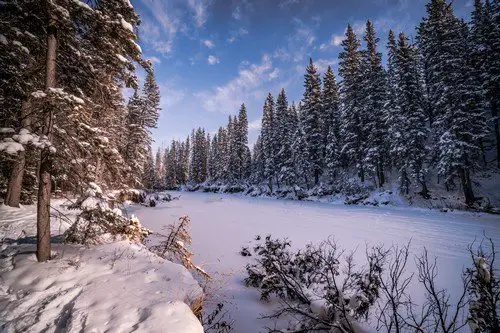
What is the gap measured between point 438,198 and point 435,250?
16010 mm

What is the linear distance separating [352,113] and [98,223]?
31.4 metres

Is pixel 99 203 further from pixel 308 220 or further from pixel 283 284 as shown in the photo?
pixel 308 220

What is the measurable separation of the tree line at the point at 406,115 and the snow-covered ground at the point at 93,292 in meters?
23.9

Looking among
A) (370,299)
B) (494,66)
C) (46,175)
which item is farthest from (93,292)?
(494,66)

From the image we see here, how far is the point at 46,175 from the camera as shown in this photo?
5.27 m

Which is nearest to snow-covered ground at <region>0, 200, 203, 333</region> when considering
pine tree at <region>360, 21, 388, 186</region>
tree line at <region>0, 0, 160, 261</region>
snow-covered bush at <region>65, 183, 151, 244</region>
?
snow-covered bush at <region>65, 183, 151, 244</region>

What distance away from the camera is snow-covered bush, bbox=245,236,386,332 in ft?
16.9

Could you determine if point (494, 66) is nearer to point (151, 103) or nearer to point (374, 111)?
point (374, 111)

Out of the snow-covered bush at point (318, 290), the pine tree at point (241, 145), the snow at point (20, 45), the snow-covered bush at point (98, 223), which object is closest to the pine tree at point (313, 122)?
the pine tree at point (241, 145)

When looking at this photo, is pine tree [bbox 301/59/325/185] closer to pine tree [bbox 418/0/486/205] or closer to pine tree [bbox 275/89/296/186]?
pine tree [bbox 275/89/296/186]

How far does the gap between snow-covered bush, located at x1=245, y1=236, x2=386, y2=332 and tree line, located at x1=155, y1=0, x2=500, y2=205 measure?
1941cm

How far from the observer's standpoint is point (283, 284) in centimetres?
695

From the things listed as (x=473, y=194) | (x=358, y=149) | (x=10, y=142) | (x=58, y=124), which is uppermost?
(x=358, y=149)

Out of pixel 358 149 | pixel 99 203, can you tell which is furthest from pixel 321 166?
pixel 99 203
